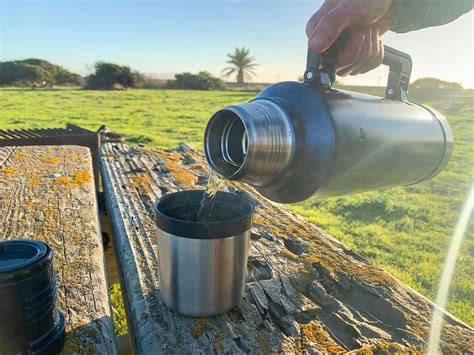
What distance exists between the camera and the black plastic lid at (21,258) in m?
0.83

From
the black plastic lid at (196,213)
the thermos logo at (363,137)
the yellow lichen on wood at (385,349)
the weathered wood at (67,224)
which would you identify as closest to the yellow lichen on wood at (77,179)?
the weathered wood at (67,224)

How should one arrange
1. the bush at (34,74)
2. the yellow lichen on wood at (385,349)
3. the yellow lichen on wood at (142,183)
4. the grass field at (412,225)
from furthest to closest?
the bush at (34,74)
the grass field at (412,225)
the yellow lichen on wood at (142,183)
the yellow lichen on wood at (385,349)

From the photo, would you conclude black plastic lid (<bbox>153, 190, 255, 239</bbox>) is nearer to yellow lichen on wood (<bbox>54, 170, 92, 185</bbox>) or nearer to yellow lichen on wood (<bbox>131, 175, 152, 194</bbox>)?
yellow lichen on wood (<bbox>131, 175, 152, 194</bbox>)

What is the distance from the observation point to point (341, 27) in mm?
1428

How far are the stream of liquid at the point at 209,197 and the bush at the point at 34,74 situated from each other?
3216 cm

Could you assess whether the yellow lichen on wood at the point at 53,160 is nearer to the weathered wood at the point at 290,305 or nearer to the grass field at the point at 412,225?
the weathered wood at the point at 290,305

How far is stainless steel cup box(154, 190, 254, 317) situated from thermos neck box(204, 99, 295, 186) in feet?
0.50

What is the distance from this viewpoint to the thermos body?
118 cm

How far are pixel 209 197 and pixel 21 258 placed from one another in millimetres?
548

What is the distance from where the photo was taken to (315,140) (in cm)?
123

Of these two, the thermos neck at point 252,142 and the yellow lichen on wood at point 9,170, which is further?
the yellow lichen on wood at point 9,170

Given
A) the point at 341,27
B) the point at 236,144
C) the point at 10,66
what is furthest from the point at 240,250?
the point at 10,66

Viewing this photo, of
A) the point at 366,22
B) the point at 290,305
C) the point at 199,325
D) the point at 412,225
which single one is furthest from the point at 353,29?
the point at 412,225

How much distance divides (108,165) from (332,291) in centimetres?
181
